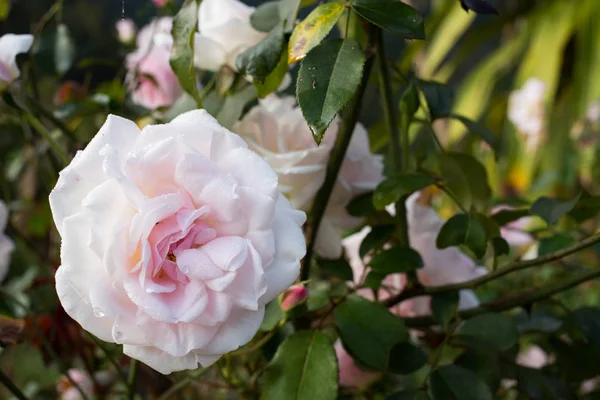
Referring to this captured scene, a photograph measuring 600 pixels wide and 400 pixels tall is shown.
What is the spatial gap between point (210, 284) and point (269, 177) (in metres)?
0.05

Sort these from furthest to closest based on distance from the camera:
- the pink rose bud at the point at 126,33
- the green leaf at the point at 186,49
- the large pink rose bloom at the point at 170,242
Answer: the pink rose bud at the point at 126,33
the green leaf at the point at 186,49
the large pink rose bloom at the point at 170,242

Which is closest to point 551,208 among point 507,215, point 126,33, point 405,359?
point 507,215

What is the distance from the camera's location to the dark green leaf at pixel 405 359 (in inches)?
15.9

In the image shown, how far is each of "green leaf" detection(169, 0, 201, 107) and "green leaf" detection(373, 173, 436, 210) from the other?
120 millimetres

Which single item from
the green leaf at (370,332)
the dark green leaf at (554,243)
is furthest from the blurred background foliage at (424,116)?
the green leaf at (370,332)

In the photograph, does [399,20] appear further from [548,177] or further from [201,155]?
[548,177]

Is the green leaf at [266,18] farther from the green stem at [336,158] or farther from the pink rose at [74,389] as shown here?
the pink rose at [74,389]

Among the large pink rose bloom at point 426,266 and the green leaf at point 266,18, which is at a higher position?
the green leaf at point 266,18

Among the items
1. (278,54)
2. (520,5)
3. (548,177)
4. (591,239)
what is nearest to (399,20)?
(278,54)

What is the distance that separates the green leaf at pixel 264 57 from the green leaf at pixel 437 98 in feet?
0.32

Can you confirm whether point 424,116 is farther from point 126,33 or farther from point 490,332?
point 126,33

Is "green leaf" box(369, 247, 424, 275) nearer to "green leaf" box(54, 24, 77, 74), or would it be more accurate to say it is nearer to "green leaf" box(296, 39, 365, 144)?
"green leaf" box(296, 39, 365, 144)

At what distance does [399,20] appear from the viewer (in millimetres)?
309

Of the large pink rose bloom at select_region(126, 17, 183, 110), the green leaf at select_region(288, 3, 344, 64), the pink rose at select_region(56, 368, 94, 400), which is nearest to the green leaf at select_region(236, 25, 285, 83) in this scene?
the green leaf at select_region(288, 3, 344, 64)
